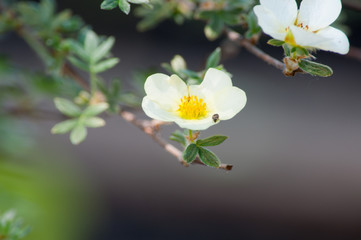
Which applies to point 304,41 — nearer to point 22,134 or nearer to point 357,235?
point 22,134

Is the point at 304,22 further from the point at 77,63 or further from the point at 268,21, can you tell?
the point at 77,63

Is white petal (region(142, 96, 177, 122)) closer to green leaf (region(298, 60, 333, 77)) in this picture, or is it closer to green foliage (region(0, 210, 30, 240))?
green leaf (region(298, 60, 333, 77))

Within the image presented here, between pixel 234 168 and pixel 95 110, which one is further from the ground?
pixel 234 168

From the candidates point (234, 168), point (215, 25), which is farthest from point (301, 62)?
point (234, 168)

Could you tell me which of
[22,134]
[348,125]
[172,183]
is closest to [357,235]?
[348,125]

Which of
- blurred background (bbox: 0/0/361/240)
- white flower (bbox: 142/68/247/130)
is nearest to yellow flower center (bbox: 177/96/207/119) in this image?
white flower (bbox: 142/68/247/130)

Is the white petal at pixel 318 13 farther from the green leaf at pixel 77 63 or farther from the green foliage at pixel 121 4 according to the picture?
the green leaf at pixel 77 63
